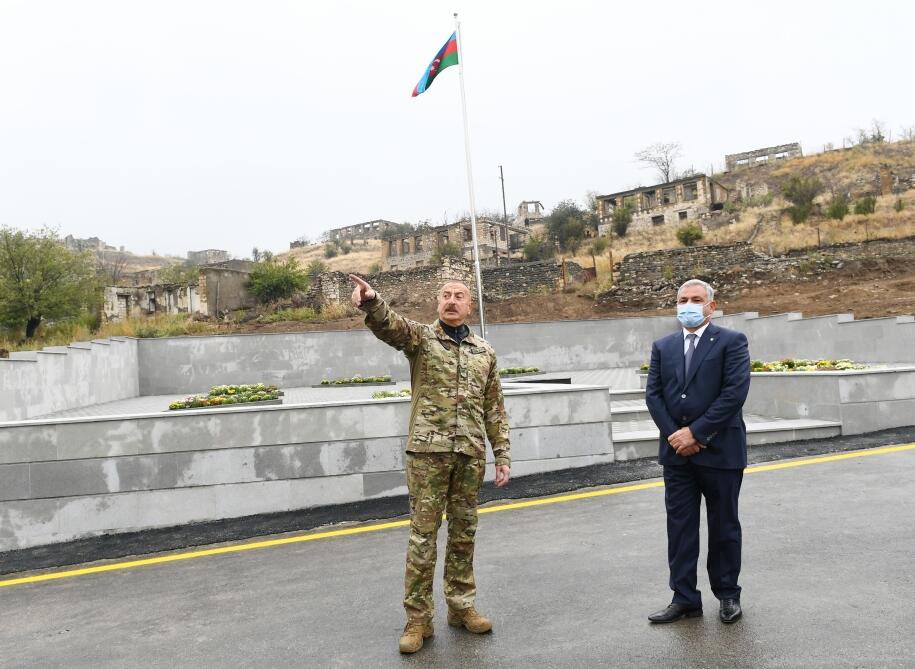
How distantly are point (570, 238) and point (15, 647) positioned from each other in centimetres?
5239

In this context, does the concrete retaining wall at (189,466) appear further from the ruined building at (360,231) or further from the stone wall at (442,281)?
the ruined building at (360,231)

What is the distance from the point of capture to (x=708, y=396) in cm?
353

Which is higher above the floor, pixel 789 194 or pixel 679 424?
pixel 789 194

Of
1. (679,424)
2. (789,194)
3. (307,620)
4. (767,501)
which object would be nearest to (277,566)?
(307,620)

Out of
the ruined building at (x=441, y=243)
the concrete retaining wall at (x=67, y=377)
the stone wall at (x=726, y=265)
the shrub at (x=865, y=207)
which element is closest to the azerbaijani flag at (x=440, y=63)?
the concrete retaining wall at (x=67, y=377)

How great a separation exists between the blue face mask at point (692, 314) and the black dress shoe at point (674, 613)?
5.12ft

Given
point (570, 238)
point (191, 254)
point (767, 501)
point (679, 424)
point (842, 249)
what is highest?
point (191, 254)

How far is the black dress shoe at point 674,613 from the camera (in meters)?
3.36

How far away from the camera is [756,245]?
1273 inches

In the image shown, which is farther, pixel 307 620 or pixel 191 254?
pixel 191 254

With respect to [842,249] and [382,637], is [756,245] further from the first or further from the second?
[382,637]

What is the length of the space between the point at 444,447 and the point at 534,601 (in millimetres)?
1169

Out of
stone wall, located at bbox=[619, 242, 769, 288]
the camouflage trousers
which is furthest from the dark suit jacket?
stone wall, located at bbox=[619, 242, 769, 288]

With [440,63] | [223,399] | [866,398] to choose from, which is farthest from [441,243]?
[866,398]
